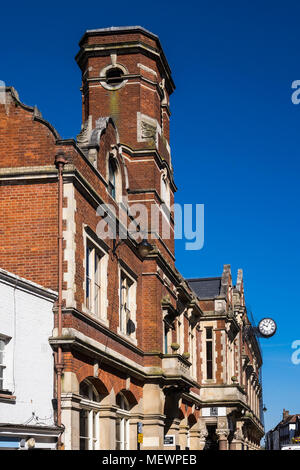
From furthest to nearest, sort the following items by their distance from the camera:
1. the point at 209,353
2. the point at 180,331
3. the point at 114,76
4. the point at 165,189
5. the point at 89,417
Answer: the point at 209,353
the point at 180,331
the point at 165,189
the point at 114,76
the point at 89,417

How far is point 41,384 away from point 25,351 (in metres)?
0.99

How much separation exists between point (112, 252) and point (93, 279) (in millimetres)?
2040

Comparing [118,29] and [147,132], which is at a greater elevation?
[118,29]

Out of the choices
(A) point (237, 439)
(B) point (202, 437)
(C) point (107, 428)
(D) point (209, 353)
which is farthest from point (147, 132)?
(A) point (237, 439)

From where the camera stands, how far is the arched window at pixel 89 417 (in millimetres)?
21062

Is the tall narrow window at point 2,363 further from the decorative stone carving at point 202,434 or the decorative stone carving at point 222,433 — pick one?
the decorative stone carving at point 222,433

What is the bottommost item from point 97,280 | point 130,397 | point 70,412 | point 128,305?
point 70,412

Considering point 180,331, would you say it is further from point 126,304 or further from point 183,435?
point 126,304

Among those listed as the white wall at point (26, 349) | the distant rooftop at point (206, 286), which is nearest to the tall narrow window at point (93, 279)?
the white wall at point (26, 349)

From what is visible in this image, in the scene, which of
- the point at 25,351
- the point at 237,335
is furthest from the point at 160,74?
the point at 237,335

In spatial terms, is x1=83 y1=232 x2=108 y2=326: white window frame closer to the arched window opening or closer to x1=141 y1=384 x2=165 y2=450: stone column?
x1=141 y1=384 x2=165 y2=450: stone column

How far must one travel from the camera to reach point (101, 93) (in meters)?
32.1

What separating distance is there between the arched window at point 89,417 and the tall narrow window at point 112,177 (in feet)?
21.7

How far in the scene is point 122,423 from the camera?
84.7 feet
